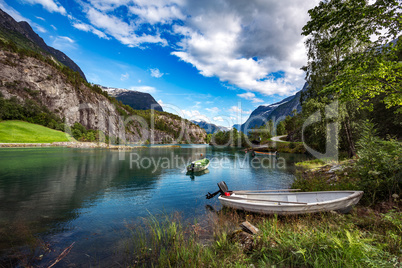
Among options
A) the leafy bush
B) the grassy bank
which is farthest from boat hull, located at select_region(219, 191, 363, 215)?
the leafy bush

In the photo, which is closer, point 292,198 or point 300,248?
point 300,248

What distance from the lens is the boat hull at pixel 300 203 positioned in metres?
8.56

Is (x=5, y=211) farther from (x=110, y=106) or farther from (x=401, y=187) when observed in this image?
(x=110, y=106)

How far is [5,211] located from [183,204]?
41.3 ft

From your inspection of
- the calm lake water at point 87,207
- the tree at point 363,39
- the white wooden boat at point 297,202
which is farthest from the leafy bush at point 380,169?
the calm lake water at point 87,207

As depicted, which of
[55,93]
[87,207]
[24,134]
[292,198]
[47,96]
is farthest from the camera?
[55,93]

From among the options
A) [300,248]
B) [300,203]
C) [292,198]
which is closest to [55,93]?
[292,198]

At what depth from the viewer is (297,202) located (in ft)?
30.2

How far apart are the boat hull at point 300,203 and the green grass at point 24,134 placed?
9017 centimetres

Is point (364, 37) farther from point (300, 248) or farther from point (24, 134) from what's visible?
point (24, 134)

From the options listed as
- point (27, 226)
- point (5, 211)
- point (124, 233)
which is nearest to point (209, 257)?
point (124, 233)

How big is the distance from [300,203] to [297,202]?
0.73 ft

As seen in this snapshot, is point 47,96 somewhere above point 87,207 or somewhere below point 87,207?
above

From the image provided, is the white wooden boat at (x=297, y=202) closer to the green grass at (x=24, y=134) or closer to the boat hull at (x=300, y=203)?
the boat hull at (x=300, y=203)
